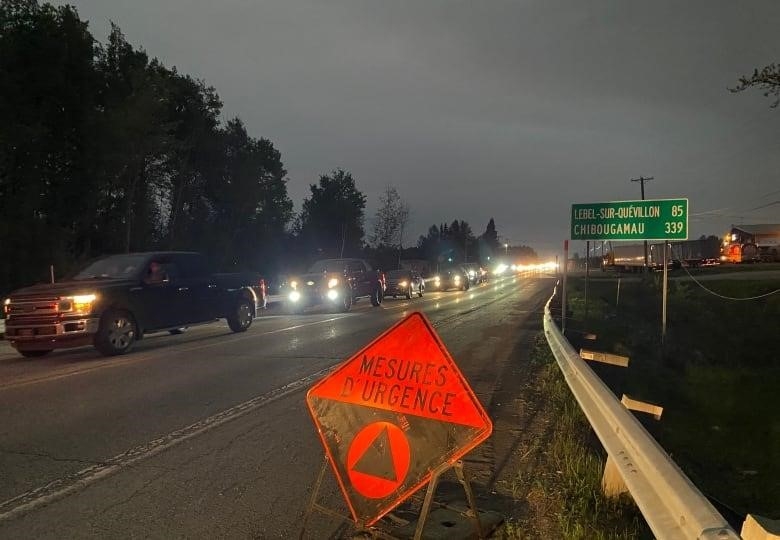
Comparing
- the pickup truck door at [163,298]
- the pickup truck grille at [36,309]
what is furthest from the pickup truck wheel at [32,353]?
the pickup truck door at [163,298]

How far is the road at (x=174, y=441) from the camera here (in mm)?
4211

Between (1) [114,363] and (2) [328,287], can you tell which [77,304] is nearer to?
(1) [114,363]

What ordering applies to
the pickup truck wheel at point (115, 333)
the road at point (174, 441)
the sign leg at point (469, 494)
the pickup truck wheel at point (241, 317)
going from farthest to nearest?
the pickup truck wheel at point (241, 317) < the pickup truck wheel at point (115, 333) < the road at point (174, 441) < the sign leg at point (469, 494)

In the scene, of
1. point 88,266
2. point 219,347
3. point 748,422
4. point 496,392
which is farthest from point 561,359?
point 88,266

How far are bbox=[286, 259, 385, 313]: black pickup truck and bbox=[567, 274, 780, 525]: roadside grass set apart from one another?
30.7 ft

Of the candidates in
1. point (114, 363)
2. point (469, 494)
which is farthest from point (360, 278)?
point (469, 494)

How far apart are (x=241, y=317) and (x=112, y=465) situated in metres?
10.8

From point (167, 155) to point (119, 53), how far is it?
815cm

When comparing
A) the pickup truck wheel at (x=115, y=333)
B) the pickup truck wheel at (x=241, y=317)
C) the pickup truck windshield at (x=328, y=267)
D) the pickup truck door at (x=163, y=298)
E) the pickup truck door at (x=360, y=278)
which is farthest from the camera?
the pickup truck door at (x=360, y=278)

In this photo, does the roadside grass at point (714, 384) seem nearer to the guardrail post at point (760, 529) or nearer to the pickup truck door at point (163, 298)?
the guardrail post at point (760, 529)

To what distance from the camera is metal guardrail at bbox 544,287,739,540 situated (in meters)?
2.22

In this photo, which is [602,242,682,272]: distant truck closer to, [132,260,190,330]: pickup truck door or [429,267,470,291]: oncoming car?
[429,267,470,291]: oncoming car

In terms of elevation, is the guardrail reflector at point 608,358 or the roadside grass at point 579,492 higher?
the guardrail reflector at point 608,358

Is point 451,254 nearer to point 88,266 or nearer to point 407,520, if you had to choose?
point 88,266
